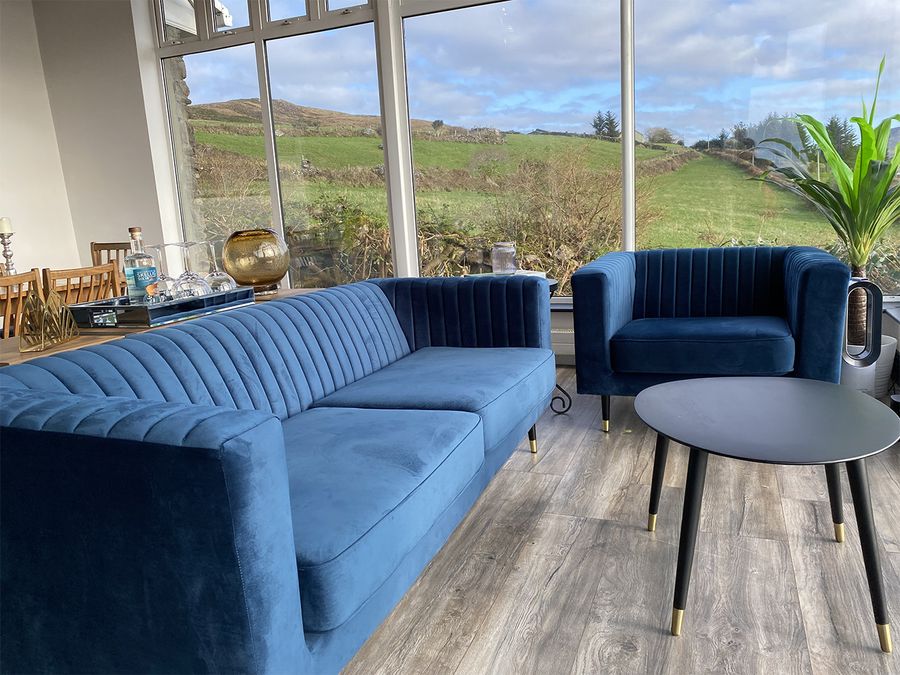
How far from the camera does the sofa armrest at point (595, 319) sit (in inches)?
108

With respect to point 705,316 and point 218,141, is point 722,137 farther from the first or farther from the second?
point 218,141

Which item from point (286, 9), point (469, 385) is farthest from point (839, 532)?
point (286, 9)

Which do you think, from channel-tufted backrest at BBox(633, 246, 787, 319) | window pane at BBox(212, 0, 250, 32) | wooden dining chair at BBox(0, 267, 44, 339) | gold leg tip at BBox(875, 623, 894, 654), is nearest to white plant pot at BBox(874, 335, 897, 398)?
channel-tufted backrest at BBox(633, 246, 787, 319)

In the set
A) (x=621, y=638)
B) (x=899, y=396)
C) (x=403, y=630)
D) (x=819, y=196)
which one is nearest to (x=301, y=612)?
(x=403, y=630)

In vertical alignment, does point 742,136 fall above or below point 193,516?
above

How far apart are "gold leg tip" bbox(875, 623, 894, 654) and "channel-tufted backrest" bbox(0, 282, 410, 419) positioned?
158 centimetres

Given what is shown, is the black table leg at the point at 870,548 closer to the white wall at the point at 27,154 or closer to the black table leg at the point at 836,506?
the black table leg at the point at 836,506

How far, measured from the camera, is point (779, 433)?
4.93ft

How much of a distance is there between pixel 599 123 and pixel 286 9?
89.0 inches

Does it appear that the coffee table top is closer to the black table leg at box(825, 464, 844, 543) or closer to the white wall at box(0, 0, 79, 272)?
the black table leg at box(825, 464, 844, 543)

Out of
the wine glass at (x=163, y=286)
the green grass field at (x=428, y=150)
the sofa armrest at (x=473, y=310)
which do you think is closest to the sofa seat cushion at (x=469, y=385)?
the sofa armrest at (x=473, y=310)

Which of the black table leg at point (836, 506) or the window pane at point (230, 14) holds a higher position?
the window pane at point (230, 14)

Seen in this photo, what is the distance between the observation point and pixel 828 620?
154 cm

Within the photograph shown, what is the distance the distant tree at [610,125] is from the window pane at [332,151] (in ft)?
4.79
